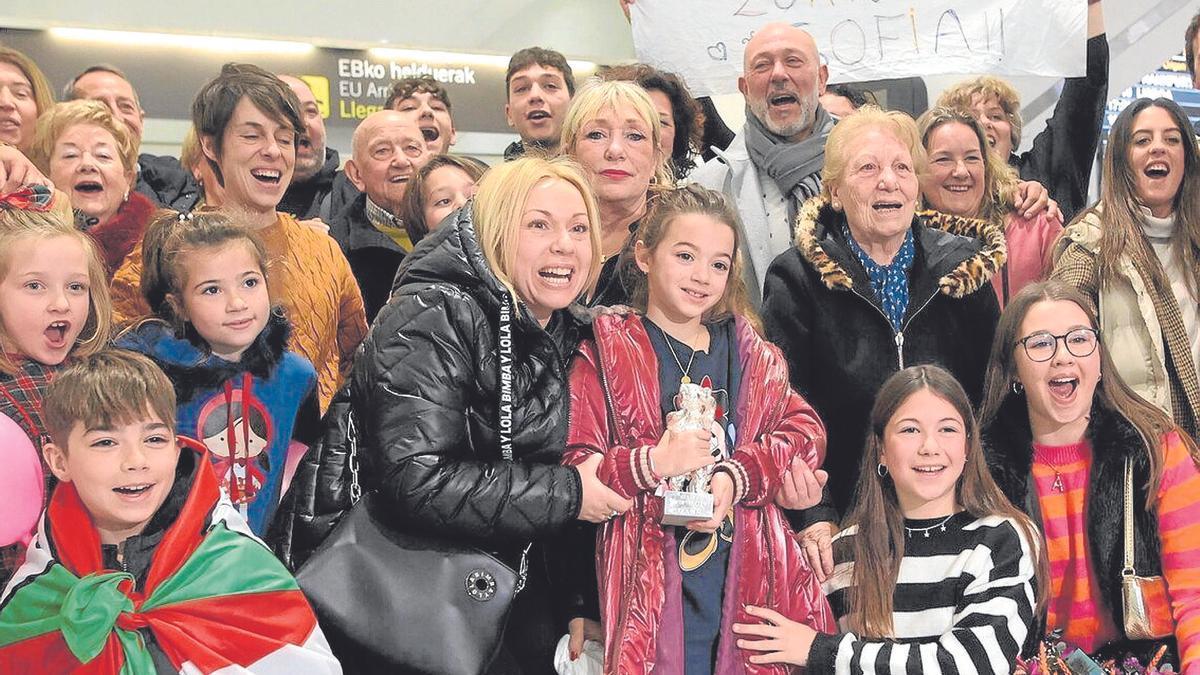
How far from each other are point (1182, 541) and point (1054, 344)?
557 millimetres

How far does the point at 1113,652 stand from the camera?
3045 mm

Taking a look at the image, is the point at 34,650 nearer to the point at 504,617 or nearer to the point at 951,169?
the point at 504,617

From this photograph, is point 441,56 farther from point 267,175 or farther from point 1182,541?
point 1182,541

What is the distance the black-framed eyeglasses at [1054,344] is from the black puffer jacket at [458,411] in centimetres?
127

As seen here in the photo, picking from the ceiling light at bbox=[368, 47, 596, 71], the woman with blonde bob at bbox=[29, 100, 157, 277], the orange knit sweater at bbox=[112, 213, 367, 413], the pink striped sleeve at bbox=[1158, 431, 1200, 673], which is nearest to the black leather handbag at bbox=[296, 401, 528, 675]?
the orange knit sweater at bbox=[112, 213, 367, 413]

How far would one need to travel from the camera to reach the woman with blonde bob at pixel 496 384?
2.48 meters

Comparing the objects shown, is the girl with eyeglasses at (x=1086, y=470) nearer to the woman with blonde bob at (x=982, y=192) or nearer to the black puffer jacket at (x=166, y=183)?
the woman with blonde bob at (x=982, y=192)

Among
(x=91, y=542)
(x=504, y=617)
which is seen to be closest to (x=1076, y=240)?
(x=504, y=617)

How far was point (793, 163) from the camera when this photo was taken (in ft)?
13.0

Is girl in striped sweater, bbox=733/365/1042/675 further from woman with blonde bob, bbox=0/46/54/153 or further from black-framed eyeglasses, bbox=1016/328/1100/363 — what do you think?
woman with blonde bob, bbox=0/46/54/153

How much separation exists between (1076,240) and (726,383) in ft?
4.79

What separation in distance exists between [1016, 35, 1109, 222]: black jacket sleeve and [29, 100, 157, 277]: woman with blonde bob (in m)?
3.13

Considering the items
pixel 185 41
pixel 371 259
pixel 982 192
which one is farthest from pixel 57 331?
pixel 185 41

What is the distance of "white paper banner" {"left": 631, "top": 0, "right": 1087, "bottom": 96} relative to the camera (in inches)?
178
